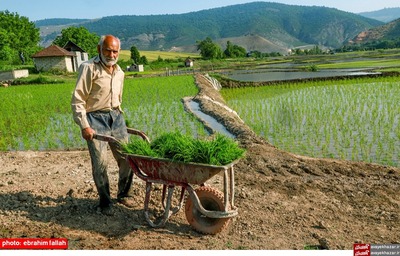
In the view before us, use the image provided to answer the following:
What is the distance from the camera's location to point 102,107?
420cm

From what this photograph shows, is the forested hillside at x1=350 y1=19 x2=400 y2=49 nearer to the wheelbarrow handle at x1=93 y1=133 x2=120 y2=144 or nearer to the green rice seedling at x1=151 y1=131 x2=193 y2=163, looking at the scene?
Result: the green rice seedling at x1=151 y1=131 x2=193 y2=163

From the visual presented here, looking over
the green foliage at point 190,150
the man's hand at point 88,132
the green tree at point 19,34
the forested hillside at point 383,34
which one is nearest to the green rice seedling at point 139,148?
the green foliage at point 190,150

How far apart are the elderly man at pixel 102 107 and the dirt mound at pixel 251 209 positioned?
1.33ft

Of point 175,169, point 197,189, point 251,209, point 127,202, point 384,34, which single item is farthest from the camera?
point 384,34

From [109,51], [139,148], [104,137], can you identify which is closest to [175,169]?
[139,148]

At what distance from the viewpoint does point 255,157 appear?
6.58 meters

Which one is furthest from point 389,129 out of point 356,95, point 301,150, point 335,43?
point 335,43

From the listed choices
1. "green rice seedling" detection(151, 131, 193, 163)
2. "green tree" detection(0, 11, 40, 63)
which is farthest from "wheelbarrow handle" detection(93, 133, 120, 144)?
"green tree" detection(0, 11, 40, 63)

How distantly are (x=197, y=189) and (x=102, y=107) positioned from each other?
4.29 ft

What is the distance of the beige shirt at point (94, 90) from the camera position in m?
3.98

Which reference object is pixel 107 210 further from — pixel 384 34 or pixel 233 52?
pixel 384 34

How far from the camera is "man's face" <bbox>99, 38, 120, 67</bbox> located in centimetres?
394

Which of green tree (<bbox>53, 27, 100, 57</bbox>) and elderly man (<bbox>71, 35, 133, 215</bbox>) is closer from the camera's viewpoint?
elderly man (<bbox>71, 35, 133, 215</bbox>)

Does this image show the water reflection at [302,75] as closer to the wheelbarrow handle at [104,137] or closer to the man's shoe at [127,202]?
the man's shoe at [127,202]
